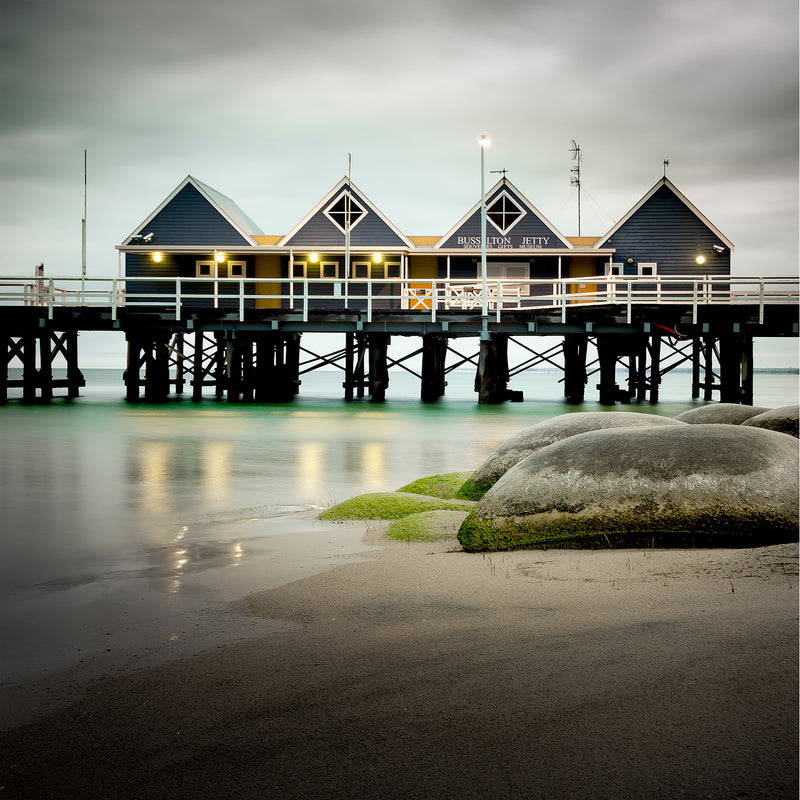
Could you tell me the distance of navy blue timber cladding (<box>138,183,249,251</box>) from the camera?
36.2 m

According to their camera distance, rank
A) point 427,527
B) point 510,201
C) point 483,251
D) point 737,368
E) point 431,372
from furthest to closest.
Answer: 1. point 431,372
2. point 510,201
3. point 483,251
4. point 737,368
5. point 427,527

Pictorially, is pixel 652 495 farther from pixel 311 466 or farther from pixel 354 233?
pixel 354 233

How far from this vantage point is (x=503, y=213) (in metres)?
36.2

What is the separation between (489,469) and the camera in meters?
8.40

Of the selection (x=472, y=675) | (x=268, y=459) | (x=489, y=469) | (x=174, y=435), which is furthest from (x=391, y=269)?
(x=472, y=675)

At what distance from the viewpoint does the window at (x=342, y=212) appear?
117ft

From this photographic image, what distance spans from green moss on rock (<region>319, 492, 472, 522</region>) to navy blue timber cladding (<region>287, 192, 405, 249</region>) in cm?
2847

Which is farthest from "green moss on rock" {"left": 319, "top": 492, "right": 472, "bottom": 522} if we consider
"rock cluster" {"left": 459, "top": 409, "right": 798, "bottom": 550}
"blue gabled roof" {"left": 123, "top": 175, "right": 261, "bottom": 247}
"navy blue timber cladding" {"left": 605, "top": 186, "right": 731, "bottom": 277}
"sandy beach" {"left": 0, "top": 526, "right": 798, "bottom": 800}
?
"navy blue timber cladding" {"left": 605, "top": 186, "right": 731, "bottom": 277}

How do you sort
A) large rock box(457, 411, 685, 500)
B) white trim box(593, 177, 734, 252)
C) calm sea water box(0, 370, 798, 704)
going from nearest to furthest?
calm sea water box(0, 370, 798, 704) → large rock box(457, 411, 685, 500) → white trim box(593, 177, 734, 252)

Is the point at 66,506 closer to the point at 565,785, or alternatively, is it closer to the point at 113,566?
the point at 113,566

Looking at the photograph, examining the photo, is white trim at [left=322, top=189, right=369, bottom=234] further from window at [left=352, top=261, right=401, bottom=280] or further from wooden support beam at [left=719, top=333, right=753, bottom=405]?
wooden support beam at [left=719, top=333, right=753, bottom=405]

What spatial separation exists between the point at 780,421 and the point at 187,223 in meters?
31.8

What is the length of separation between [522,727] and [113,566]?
4361mm

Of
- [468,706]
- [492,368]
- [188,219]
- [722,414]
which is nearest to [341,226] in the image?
[188,219]
